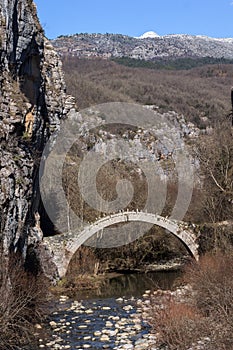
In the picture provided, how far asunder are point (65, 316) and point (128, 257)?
10018mm

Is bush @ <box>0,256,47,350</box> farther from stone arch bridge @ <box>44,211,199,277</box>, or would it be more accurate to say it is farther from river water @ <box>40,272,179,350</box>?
stone arch bridge @ <box>44,211,199,277</box>

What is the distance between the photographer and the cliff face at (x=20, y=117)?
17.3 meters

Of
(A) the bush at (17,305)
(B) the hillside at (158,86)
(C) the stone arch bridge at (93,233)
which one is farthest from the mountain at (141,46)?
(A) the bush at (17,305)

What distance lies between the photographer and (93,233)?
80.2ft

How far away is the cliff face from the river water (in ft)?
9.11

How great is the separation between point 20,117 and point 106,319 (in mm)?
7163

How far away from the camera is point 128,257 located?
27.1 m

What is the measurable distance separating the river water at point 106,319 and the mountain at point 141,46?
379ft

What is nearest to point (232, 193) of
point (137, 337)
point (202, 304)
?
point (202, 304)

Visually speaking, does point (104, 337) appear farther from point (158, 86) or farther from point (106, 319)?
point (158, 86)

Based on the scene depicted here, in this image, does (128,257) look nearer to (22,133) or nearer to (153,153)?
(22,133)

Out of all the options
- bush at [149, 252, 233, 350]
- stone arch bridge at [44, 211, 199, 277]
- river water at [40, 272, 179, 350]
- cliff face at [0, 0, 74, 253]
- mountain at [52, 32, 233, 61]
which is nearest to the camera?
bush at [149, 252, 233, 350]

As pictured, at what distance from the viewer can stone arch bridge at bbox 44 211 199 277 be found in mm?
23219

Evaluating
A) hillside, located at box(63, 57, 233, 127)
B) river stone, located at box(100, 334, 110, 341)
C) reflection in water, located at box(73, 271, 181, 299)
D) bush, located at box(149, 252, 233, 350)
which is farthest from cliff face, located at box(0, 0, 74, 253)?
hillside, located at box(63, 57, 233, 127)
